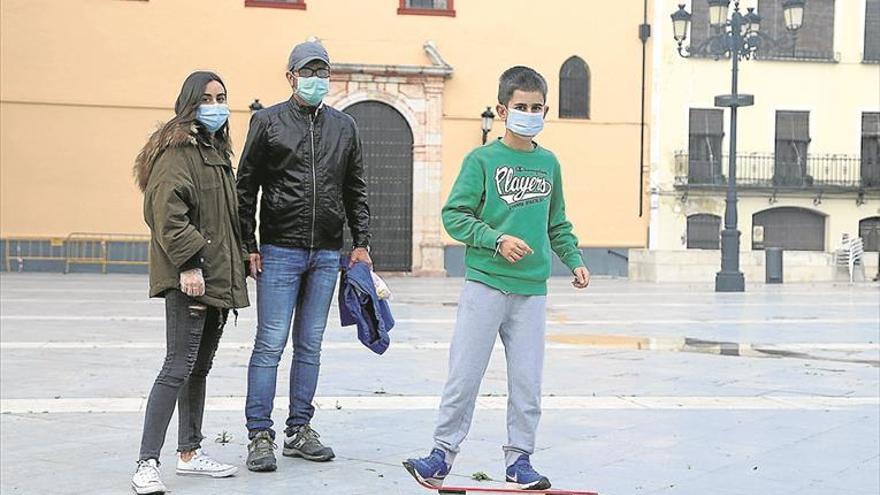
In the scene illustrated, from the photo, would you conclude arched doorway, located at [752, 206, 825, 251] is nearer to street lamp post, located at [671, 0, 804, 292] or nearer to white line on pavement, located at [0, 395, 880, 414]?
street lamp post, located at [671, 0, 804, 292]

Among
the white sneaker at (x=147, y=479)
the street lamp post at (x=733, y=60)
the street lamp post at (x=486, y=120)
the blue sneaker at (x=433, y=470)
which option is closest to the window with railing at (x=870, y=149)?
the street lamp post at (x=733, y=60)

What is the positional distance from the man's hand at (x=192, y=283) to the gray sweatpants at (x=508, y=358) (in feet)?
3.57

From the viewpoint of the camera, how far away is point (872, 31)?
29.5m

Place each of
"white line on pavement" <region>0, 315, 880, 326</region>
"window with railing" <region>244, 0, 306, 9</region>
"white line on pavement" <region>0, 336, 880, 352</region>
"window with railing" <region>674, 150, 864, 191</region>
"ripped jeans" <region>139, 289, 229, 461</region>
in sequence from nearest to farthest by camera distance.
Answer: "ripped jeans" <region>139, 289, 229, 461</region> → "white line on pavement" <region>0, 336, 880, 352</region> → "white line on pavement" <region>0, 315, 880, 326</region> → "window with railing" <region>244, 0, 306, 9</region> → "window with railing" <region>674, 150, 864, 191</region>

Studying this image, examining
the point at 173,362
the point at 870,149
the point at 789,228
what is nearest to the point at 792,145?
the point at 789,228

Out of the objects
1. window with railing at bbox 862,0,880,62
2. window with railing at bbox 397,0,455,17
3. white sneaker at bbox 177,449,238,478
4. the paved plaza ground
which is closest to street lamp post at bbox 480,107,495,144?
window with railing at bbox 397,0,455,17

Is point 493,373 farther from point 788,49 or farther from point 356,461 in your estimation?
point 788,49

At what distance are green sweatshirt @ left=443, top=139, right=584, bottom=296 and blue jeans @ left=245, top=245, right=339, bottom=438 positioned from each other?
0.90m

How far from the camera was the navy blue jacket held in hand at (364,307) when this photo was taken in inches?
227

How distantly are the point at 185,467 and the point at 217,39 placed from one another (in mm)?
22039

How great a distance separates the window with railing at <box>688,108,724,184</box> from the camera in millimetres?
28359

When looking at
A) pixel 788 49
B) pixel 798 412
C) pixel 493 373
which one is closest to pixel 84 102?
pixel 788 49

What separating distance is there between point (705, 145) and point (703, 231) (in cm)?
204

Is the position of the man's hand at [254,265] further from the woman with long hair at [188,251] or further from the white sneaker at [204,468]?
the white sneaker at [204,468]
